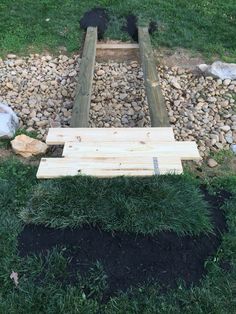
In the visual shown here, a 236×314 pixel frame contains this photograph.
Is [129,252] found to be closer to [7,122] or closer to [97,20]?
[7,122]

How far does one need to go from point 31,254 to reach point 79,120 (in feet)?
5.74

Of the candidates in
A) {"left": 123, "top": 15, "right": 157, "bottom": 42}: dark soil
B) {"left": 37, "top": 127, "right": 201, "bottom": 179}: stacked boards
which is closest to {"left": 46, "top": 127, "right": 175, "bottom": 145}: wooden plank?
{"left": 37, "top": 127, "right": 201, "bottom": 179}: stacked boards

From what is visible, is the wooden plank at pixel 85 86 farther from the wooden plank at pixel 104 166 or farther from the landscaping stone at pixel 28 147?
the wooden plank at pixel 104 166

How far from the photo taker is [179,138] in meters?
4.79

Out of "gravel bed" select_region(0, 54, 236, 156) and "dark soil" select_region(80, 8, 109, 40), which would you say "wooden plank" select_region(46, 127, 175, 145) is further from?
"dark soil" select_region(80, 8, 109, 40)

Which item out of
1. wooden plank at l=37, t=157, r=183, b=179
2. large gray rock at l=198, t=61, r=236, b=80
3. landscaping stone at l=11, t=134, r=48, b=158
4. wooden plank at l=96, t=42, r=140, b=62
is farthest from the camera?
wooden plank at l=96, t=42, r=140, b=62

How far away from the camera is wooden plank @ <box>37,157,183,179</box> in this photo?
12.8 feet

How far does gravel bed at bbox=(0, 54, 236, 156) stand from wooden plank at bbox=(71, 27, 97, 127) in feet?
0.96

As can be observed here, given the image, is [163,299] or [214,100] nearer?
[163,299]

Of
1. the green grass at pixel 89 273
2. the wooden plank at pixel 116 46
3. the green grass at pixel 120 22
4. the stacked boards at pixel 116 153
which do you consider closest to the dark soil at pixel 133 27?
the green grass at pixel 120 22

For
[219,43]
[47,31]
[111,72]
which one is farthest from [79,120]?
[219,43]

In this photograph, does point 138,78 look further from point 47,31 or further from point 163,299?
point 163,299

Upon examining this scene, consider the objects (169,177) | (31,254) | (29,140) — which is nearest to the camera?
(31,254)

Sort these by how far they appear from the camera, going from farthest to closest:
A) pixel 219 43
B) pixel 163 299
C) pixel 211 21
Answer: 1. pixel 211 21
2. pixel 219 43
3. pixel 163 299
